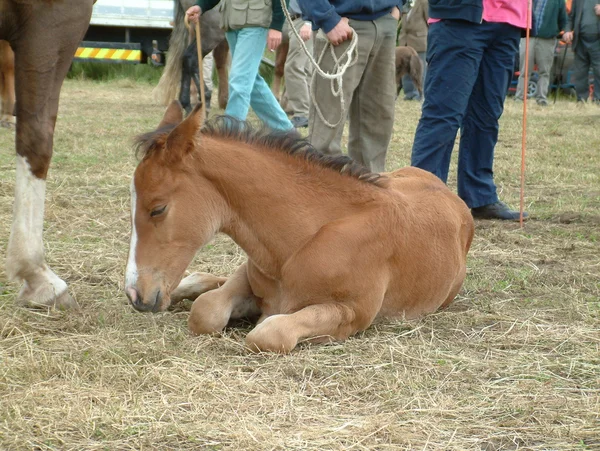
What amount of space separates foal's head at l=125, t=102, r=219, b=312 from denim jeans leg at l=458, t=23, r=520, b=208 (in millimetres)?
3271

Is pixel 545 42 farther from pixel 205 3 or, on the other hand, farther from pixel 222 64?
pixel 205 3

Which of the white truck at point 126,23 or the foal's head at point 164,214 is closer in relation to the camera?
the foal's head at point 164,214

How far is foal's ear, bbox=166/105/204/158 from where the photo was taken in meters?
3.34

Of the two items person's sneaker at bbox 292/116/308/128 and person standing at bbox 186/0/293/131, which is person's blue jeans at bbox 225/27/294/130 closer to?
person standing at bbox 186/0/293/131

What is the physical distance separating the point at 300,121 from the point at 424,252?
23.7ft

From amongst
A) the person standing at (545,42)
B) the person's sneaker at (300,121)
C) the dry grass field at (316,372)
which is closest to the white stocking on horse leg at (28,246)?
the dry grass field at (316,372)

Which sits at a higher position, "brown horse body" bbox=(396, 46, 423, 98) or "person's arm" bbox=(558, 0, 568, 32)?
"person's arm" bbox=(558, 0, 568, 32)

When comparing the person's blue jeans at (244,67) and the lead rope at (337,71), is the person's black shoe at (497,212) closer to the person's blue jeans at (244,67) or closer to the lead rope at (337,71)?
the lead rope at (337,71)

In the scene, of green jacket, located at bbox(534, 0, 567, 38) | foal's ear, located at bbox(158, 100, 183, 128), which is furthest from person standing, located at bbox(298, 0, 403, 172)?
green jacket, located at bbox(534, 0, 567, 38)

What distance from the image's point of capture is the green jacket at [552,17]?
15.5 m

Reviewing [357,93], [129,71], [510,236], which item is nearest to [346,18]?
[357,93]

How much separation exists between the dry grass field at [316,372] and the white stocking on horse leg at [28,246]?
146mm

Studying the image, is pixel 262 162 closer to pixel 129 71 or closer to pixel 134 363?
pixel 134 363

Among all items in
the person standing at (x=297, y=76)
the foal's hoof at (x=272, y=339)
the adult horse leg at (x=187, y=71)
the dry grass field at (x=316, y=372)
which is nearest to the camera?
the dry grass field at (x=316, y=372)
